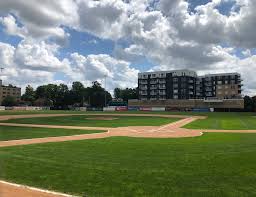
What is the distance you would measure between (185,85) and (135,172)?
460 ft

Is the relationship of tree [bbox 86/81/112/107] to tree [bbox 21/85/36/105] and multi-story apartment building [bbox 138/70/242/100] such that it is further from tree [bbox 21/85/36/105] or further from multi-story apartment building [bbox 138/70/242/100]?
tree [bbox 21/85/36/105]

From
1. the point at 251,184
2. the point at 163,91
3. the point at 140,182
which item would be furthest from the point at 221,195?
the point at 163,91

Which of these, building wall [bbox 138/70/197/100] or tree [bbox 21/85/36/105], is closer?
building wall [bbox 138/70/197/100]

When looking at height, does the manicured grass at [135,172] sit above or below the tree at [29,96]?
below

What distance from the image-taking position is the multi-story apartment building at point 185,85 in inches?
5812

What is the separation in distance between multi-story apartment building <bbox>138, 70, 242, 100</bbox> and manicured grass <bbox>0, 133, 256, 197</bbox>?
443ft

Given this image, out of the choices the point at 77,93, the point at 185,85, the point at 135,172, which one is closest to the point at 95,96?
the point at 77,93

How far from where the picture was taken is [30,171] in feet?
39.7

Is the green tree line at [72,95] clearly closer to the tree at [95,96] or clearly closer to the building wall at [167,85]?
the tree at [95,96]

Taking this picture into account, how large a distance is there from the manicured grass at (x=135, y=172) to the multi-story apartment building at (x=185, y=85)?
135m

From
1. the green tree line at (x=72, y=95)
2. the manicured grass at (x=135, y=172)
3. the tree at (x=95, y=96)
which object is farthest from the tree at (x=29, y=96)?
the manicured grass at (x=135, y=172)

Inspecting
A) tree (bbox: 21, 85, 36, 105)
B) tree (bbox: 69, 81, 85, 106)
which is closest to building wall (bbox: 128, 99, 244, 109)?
tree (bbox: 69, 81, 85, 106)

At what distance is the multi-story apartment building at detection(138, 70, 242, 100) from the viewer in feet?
484

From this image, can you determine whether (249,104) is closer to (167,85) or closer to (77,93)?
(167,85)
